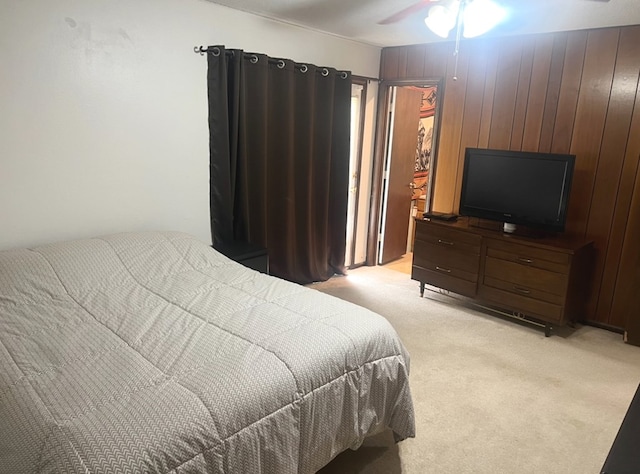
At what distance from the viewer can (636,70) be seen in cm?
337

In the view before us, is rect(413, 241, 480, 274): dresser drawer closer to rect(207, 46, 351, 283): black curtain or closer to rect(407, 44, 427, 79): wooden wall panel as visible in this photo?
rect(207, 46, 351, 283): black curtain

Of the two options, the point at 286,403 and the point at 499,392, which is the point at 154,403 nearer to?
the point at 286,403

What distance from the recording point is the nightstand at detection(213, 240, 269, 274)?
3.41 m

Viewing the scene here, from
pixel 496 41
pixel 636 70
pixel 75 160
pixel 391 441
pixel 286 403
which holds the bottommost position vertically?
pixel 391 441

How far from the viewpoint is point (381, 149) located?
4.93m

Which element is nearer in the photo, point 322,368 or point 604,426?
point 322,368

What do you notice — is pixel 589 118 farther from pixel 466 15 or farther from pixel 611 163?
pixel 466 15

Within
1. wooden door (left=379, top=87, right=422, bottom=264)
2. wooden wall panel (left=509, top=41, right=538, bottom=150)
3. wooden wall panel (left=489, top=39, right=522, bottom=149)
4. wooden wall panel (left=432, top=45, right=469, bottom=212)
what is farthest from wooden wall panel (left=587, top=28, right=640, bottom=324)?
wooden door (left=379, top=87, right=422, bottom=264)

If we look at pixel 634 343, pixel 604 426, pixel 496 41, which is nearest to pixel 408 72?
pixel 496 41

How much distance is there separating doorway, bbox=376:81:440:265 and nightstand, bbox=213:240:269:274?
75.5 inches

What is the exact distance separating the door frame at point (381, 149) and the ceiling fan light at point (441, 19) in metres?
2.07

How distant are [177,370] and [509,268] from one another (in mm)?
2825

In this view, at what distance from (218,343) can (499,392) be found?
1.82 meters

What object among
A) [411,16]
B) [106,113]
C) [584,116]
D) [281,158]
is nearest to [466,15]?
[411,16]
